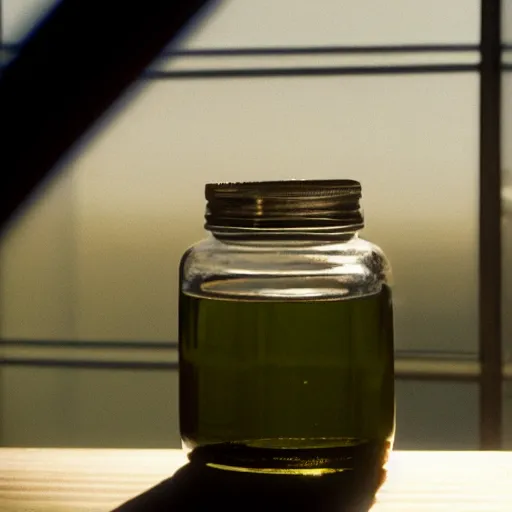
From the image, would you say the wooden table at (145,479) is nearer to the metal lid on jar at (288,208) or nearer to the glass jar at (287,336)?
the glass jar at (287,336)

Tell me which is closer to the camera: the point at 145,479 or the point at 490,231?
the point at 145,479

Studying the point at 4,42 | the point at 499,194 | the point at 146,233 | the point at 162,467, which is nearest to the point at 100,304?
the point at 146,233

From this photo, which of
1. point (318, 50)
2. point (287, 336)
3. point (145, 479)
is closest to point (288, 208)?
point (287, 336)

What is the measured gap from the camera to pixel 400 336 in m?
1.91

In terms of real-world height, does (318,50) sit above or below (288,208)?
above

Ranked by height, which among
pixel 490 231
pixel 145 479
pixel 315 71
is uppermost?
pixel 315 71

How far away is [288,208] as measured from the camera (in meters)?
0.51

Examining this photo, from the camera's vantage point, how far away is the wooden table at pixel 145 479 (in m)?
0.47

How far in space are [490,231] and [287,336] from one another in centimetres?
140

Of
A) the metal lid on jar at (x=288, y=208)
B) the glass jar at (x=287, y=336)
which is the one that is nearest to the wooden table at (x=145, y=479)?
the glass jar at (x=287, y=336)

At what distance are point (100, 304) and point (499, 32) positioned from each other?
43.8 inches

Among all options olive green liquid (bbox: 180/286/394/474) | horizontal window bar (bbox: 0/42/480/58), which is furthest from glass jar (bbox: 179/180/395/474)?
horizontal window bar (bbox: 0/42/480/58)

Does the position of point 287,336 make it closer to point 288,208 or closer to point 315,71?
point 288,208

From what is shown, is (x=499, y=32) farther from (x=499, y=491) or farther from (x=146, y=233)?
(x=499, y=491)
